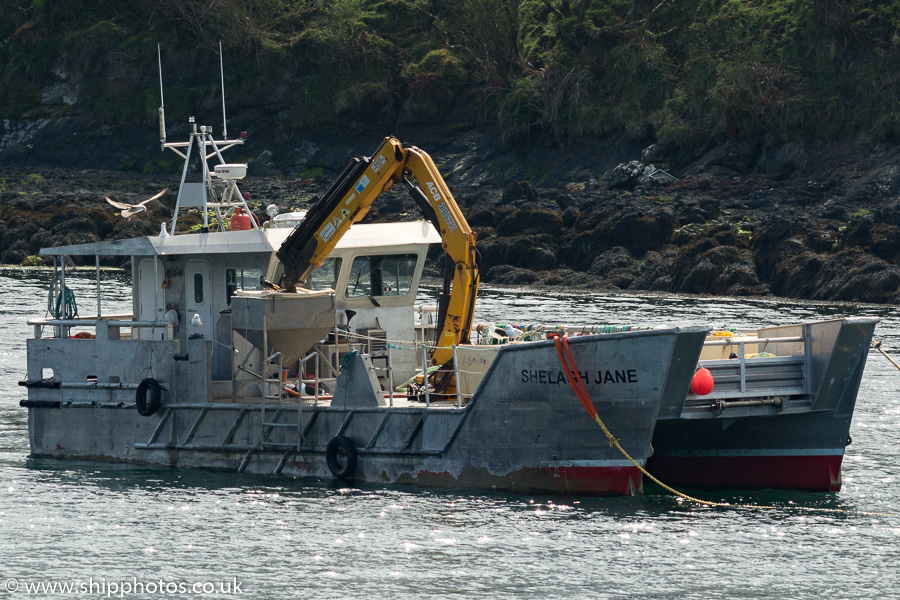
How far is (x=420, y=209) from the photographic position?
18156 mm

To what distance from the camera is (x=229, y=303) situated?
62.6 feet

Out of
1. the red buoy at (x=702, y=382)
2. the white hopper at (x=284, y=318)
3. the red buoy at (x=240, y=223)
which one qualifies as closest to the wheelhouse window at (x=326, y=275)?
the white hopper at (x=284, y=318)

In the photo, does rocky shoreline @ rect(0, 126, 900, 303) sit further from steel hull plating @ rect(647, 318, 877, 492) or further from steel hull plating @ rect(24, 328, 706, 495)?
steel hull plating @ rect(24, 328, 706, 495)

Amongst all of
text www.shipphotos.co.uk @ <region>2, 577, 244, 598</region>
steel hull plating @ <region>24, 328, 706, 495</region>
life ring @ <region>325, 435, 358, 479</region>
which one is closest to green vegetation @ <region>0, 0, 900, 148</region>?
steel hull plating @ <region>24, 328, 706, 495</region>

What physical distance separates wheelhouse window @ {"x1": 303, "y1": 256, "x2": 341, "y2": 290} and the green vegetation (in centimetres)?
4067

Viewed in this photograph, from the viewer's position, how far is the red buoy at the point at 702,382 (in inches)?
629

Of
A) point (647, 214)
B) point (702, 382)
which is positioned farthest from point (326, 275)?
point (647, 214)

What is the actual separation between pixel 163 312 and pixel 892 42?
45888 mm

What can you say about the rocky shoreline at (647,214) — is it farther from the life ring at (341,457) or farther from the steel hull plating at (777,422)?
the life ring at (341,457)

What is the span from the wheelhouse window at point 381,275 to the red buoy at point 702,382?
530 cm

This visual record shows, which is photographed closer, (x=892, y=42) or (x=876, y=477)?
(x=876, y=477)

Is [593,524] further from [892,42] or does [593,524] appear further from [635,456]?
[892,42]

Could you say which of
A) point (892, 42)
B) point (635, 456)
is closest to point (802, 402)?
point (635, 456)

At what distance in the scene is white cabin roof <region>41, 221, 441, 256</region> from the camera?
61.3 ft
